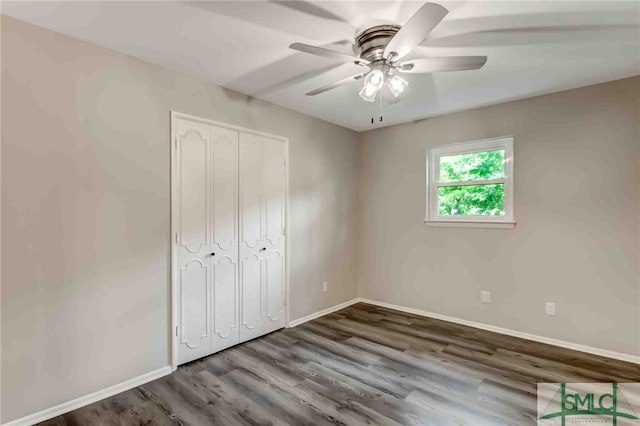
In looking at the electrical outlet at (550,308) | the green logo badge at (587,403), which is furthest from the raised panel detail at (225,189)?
the electrical outlet at (550,308)

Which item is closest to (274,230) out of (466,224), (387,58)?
(387,58)

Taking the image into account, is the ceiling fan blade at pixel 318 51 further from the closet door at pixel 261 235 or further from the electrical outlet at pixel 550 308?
the electrical outlet at pixel 550 308

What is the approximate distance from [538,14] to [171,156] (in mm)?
2736

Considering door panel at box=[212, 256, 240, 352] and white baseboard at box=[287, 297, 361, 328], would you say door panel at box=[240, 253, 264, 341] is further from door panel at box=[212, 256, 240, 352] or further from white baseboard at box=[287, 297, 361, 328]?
white baseboard at box=[287, 297, 361, 328]

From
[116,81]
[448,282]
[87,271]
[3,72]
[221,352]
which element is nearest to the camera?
[3,72]

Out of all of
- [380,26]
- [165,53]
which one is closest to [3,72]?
[165,53]

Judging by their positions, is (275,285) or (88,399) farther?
(275,285)

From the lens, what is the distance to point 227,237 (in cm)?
296

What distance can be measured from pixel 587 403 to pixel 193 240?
3.17 m

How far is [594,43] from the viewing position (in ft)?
7.10

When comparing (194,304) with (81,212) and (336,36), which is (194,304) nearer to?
(81,212)

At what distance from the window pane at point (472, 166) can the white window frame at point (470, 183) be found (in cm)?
4

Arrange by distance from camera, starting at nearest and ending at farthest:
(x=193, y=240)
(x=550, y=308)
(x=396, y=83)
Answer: (x=396, y=83)
(x=193, y=240)
(x=550, y=308)

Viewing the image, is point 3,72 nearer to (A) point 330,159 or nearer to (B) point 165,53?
(B) point 165,53
